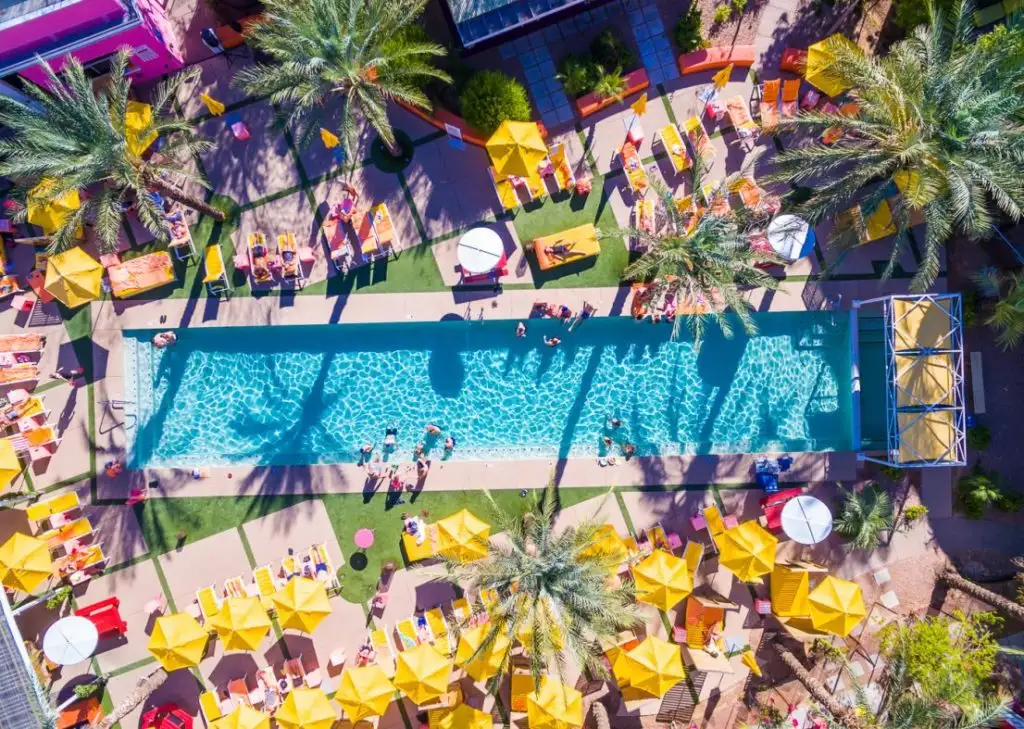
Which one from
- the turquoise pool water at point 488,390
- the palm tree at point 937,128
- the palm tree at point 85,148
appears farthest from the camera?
the turquoise pool water at point 488,390

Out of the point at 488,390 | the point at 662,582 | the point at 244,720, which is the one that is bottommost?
the point at 662,582

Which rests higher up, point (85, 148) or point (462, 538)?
point (85, 148)

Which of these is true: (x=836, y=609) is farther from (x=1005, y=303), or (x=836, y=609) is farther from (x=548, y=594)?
(x=1005, y=303)

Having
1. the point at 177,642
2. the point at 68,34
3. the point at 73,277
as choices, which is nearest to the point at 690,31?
the point at 68,34

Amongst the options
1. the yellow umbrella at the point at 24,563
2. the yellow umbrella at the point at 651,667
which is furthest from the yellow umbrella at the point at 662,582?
the yellow umbrella at the point at 24,563

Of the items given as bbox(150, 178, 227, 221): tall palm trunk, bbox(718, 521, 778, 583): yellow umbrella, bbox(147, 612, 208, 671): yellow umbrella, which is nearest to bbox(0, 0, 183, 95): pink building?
bbox(150, 178, 227, 221): tall palm trunk

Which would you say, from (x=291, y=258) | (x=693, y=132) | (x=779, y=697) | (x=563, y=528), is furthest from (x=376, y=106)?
(x=779, y=697)

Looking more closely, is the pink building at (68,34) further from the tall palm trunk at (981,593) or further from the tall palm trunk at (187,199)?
the tall palm trunk at (981,593)
